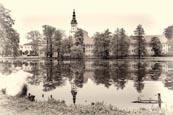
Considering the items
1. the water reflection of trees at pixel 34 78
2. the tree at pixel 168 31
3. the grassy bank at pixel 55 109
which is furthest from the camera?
the water reflection of trees at pixel 34 78

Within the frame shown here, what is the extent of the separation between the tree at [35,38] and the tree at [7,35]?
0.16 meters

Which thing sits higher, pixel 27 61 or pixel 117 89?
pixel 27 61

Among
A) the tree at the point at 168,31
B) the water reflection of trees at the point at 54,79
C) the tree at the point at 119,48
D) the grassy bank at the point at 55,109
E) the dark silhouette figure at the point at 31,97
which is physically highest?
the tree at the point at 168,31

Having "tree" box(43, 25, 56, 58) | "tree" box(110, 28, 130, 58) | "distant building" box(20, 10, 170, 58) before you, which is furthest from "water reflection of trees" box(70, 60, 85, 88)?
"tree" box(110, 28, 130, 58)

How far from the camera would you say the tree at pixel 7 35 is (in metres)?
4.09

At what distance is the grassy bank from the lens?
3.62 meters

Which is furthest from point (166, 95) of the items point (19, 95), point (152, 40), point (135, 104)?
point (19, 95)

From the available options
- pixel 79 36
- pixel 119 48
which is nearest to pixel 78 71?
pixel 79 36

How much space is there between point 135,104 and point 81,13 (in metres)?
1.26

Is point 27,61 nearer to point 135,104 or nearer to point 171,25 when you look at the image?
point 135,104

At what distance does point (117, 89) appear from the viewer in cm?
515

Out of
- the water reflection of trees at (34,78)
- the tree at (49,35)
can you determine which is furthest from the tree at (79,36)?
the water reflection of trees at (34,78)

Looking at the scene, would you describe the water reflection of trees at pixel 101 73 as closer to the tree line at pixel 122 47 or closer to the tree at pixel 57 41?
the tree line at pixel 122 47

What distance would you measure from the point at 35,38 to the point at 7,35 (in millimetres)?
423
